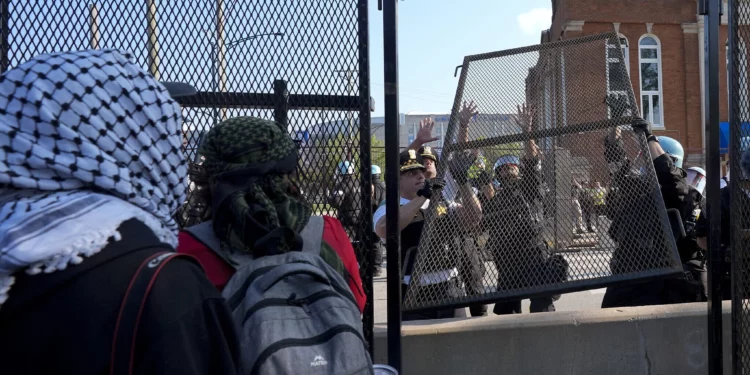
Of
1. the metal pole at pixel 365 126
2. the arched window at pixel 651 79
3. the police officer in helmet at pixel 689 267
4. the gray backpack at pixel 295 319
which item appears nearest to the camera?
the gray backpack at pixel 295 319

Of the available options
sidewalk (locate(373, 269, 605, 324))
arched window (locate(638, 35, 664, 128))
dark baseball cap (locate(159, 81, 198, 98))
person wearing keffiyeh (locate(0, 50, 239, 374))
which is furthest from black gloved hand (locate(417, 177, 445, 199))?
arched window (locate(638, 35, 664, 128))

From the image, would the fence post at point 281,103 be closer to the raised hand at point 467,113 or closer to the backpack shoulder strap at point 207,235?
the backpack shoulder strap at point 207,235

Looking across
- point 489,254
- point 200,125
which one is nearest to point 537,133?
point 489,254

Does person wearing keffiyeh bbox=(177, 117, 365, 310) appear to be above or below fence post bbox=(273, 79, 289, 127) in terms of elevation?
below

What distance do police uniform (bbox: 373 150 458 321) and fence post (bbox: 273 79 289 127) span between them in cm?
116

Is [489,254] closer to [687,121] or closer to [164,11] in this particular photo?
[164,11]

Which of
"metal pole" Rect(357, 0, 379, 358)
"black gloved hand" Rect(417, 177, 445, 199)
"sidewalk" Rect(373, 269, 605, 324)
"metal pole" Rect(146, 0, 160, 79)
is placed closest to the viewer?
"metal pole" Rect(146, 0, 160, 79)

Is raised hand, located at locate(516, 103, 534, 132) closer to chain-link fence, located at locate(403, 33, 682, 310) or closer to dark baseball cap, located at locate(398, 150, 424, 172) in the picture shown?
chain-link fence, located at locate(403, 33, 682, 310)

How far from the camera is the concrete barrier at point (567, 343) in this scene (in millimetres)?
3723

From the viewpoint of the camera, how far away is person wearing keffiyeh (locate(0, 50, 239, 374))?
1105 millimetres

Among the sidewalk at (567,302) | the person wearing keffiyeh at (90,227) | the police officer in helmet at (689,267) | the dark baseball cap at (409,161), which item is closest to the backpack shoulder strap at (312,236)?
the person wearing keffiyeh at (90,227)

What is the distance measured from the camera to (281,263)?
1.76 metres

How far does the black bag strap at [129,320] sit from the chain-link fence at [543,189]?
2.44 m

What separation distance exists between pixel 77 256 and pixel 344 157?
6.26 ft
